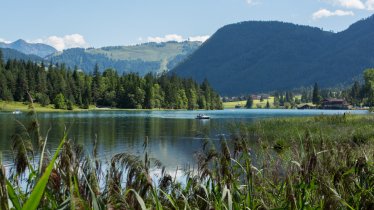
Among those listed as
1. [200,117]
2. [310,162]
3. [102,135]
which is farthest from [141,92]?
[310,162]

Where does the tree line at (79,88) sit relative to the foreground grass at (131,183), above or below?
above

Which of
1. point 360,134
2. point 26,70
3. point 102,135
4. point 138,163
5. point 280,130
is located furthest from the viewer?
point 26,70

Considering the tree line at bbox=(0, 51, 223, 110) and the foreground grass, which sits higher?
the tree line at bbox=(0, 51, 223, 110)

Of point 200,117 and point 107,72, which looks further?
point 107,72

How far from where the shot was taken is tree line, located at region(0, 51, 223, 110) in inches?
6132

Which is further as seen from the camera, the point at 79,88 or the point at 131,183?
the point at 79,88

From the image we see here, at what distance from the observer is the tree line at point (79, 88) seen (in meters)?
156

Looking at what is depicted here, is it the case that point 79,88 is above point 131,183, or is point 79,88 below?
above

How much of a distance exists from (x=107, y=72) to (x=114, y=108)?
2486 cm

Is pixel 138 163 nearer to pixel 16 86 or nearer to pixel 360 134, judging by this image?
pixel 360 134

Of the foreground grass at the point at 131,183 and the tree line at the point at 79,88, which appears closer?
the foreground grass at the point at 131,183

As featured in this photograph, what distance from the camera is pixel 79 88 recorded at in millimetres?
174875

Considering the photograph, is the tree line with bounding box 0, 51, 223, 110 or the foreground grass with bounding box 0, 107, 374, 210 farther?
the tree line with bounding box 0, 51, 223, 110

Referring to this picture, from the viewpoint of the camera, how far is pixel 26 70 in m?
168
